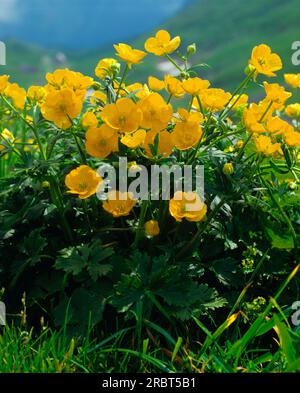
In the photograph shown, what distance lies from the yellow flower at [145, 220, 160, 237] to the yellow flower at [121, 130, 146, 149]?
26 cm

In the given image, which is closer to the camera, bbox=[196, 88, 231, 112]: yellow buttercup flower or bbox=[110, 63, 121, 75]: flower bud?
bbox=[196, 88, 231, 112]: yellow buttercup flower

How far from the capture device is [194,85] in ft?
6.16

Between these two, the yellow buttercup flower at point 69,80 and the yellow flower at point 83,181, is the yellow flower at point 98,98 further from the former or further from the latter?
the yellow flower at point 83,181

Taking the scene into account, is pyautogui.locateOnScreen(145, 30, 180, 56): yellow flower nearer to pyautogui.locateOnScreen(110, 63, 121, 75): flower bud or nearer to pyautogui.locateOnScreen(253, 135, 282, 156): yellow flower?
pyautogui.locateOnScreen(110, 63, 121, 75): flower bud

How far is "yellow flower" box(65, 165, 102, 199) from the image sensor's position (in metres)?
1.84

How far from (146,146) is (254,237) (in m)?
0.63

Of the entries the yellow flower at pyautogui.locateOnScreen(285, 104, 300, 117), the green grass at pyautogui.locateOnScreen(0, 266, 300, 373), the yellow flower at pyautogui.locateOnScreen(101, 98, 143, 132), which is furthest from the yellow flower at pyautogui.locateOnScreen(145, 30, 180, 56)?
the green grass at pyautogui.locateOnScreen(0, 266, 300, 373)

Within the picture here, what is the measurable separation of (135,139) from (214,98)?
31cm

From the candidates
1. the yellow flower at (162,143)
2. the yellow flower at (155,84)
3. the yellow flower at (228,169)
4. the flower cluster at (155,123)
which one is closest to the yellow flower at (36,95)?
the flower cluster at (155,123)

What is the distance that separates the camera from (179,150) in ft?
6.59

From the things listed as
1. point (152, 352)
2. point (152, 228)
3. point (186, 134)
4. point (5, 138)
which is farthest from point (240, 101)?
point (152, 352)

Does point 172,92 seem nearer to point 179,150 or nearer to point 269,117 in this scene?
point 179,150

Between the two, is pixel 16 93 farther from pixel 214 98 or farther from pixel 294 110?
pixel 294 110

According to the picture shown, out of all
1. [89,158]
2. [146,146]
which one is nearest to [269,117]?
[146,146]
